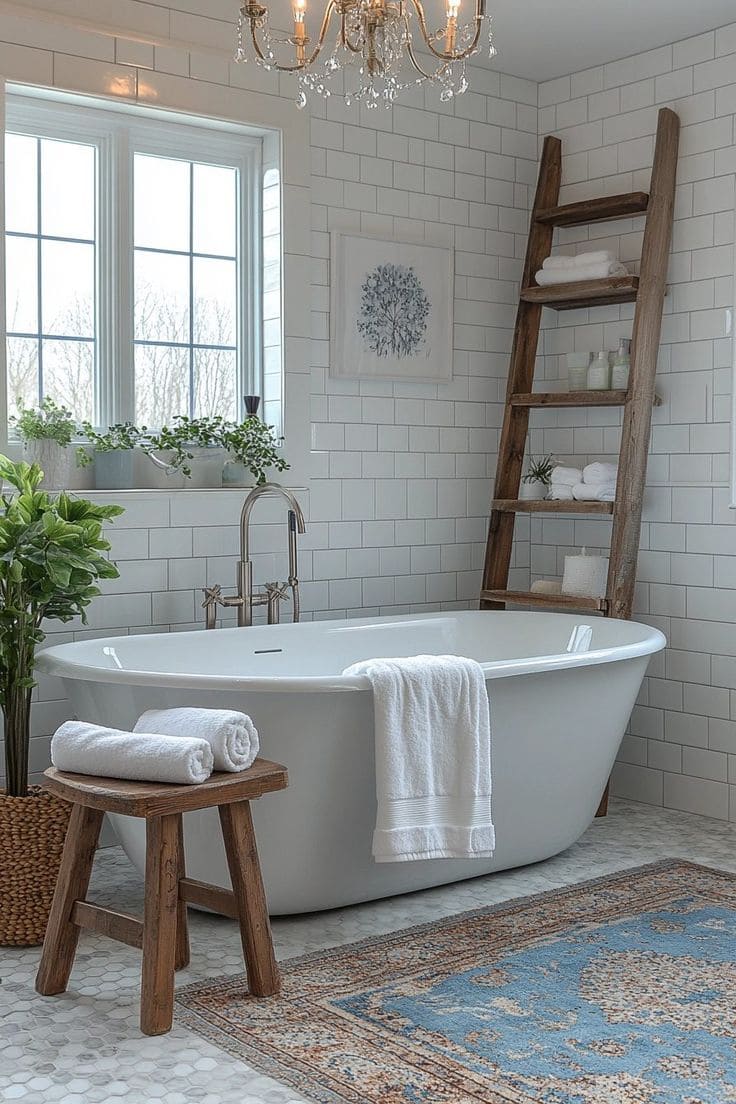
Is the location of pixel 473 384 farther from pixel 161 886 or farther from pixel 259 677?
pixel 161 886

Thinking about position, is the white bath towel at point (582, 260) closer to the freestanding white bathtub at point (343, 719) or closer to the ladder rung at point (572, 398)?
the ladder rung at point (572, 398)

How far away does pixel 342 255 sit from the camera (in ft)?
15.3

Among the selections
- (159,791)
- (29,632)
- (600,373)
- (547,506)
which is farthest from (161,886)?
(600,373)

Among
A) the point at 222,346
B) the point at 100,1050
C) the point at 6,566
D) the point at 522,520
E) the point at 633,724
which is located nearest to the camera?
the point at 100,1050

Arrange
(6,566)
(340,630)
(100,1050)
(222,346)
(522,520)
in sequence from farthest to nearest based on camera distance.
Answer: (522,520)
(222,346)
(340,630)
(6,566)
(100,1050)

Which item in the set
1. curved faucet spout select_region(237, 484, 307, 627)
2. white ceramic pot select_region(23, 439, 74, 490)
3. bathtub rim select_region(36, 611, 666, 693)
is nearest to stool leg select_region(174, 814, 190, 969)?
bathtub rim select_region(36, 611, 666, 693)

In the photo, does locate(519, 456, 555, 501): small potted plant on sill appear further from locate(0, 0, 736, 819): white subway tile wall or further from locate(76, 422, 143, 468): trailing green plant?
locate(76, 422, 143, 468): trailing green plant

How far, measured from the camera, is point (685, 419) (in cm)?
471

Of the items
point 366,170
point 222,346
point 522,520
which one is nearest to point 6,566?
point 222,346

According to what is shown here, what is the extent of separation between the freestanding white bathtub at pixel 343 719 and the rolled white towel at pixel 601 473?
1.84ft

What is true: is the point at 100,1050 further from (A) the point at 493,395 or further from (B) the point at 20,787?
(A) the point at 493,395

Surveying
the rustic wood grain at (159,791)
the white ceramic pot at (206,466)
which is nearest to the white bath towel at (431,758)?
the rustic wood grain at (159,791)

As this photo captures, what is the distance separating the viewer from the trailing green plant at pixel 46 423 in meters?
3.97

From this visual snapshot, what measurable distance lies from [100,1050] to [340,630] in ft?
6.27
